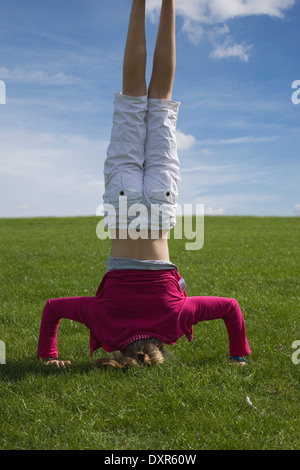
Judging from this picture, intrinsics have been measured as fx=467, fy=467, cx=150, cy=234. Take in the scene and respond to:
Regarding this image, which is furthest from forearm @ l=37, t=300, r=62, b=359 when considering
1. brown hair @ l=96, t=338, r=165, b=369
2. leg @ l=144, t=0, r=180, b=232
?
leg @ l=144, t=0, r=180, b=232

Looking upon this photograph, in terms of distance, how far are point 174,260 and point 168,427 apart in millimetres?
9136

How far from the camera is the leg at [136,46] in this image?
459cm

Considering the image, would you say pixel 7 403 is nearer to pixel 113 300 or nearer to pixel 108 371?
pixel 108 371

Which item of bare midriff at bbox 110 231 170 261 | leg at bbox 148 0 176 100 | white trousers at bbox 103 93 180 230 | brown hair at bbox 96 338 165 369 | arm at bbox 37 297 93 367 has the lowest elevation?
brown hair at bbox 96 338 165 369

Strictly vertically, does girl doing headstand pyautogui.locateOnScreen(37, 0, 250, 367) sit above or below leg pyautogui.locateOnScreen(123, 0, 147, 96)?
below

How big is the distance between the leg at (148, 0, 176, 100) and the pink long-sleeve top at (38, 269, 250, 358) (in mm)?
1901

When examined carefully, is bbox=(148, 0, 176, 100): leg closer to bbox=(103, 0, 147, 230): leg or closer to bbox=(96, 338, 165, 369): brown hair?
bbox=(103, 0, 147, 230): leg

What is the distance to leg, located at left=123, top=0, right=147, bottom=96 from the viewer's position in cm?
459

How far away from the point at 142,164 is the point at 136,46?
1.15 m

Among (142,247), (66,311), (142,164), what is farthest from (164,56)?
(66,311)

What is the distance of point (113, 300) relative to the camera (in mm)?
4598

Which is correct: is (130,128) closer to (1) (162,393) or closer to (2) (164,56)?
(2) (164,56)
